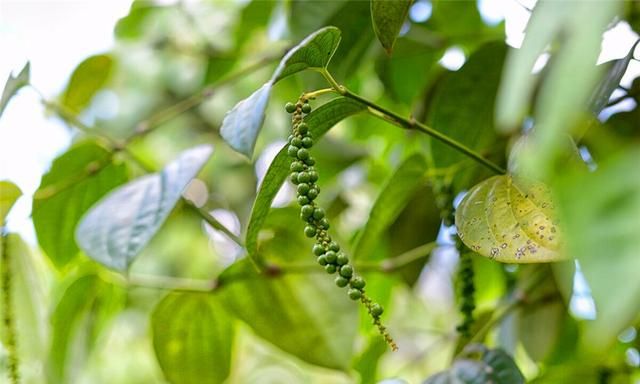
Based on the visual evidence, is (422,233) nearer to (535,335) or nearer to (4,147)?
(535,335)

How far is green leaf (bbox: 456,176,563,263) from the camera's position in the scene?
0.38 metres

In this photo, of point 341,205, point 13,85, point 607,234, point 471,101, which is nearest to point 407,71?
point 471,101

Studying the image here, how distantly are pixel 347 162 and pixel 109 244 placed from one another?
35 cm

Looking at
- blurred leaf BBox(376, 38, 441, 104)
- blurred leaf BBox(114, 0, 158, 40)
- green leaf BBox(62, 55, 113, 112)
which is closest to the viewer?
blurred leaf BBox(376, 38, 441, 104)

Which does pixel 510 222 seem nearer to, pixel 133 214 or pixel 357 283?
pixel 357 283

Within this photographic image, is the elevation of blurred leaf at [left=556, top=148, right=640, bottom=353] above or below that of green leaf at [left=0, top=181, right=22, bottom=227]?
above

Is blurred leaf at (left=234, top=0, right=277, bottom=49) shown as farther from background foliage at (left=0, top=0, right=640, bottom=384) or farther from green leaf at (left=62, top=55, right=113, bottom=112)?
green leaf at (left=62, top=55, right=113, bottom=112)

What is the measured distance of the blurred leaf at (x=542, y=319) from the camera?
594mm

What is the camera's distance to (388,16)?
43 centimetres

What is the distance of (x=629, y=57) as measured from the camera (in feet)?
1.38

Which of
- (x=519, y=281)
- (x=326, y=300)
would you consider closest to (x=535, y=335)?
(x=519, y=281)

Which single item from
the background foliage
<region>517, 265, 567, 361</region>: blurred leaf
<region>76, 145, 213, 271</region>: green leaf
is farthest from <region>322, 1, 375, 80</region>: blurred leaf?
<region>517, 265, 567, 361</region>: blurred leaf

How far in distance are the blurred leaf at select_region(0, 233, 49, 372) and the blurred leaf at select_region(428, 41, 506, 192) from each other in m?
0.33

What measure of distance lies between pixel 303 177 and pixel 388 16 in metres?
0.13
